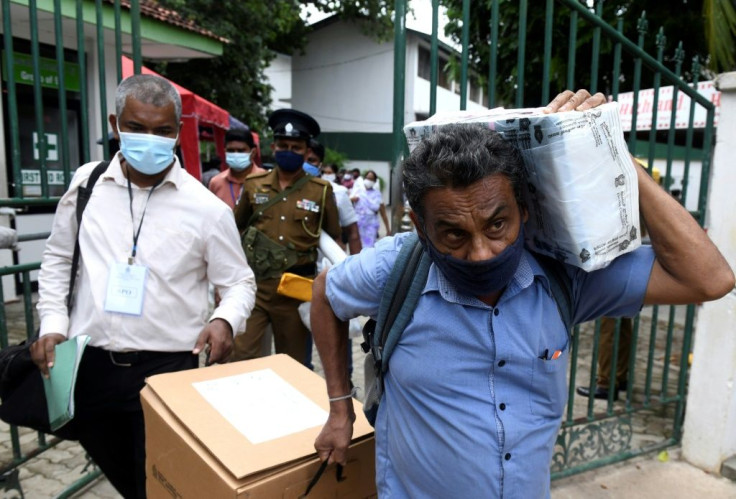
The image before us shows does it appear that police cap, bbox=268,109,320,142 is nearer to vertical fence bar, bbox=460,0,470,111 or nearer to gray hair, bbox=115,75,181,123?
vertical fence bar, bbox=460,0,470,111

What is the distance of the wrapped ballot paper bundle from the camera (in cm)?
120

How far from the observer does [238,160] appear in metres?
5.23

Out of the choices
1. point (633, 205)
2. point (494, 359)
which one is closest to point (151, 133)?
point (494, 359)

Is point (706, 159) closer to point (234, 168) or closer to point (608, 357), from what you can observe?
point (608, 357)

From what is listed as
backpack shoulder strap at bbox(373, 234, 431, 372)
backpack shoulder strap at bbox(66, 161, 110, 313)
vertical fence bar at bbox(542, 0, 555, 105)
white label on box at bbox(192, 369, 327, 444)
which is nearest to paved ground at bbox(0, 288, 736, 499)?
backpack shoulder strap at bbox(66, 161, 110, 313)

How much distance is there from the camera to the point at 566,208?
124 cm

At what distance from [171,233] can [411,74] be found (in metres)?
21.1

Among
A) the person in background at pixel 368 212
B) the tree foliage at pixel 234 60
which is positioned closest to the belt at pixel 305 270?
the person in background at pixel 368 212

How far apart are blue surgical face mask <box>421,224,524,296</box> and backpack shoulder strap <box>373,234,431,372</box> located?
3.0 inches

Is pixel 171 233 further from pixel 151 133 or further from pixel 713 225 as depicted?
pixel 713 225

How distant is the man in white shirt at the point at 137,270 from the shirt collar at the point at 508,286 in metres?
0.97

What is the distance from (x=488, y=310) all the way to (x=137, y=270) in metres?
1.25

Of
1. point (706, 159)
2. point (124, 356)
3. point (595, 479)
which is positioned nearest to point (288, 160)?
point (124, 356)

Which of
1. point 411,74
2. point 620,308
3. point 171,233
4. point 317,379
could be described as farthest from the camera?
point 411,74
